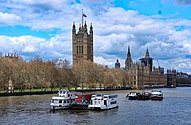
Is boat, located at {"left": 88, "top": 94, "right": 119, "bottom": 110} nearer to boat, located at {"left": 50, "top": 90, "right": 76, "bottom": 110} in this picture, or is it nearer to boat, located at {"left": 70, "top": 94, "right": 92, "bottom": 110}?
boat, located at {"left": 70, "top": 94, "right": 92, "bottom": 110}

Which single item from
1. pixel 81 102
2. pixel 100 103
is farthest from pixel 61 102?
pixel 100 103

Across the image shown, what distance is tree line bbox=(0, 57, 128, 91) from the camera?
117 m

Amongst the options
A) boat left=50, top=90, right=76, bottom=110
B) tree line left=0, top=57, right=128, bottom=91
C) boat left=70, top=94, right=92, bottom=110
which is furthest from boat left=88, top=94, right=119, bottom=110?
tree line left=0, top=57, right=128, bottom=91

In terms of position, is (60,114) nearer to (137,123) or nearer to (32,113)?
(32,113)

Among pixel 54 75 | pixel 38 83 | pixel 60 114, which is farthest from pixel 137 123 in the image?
pixel 54 75

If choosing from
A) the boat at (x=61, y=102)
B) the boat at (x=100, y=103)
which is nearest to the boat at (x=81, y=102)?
Result: the boat at (x=61, y=102)

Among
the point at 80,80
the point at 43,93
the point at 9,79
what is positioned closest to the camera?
the point at 9,79

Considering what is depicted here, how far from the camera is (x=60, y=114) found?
65.5 metres

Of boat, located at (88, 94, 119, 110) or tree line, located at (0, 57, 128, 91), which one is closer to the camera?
boat, located at (88, 94, 119, 110)

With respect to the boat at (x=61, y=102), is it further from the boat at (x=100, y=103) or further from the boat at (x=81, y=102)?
the boat at (x=100, y=103)

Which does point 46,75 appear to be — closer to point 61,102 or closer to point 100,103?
point 61,102

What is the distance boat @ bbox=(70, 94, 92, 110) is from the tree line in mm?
41466

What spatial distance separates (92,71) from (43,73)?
165 feet

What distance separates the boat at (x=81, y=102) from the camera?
73.7m
